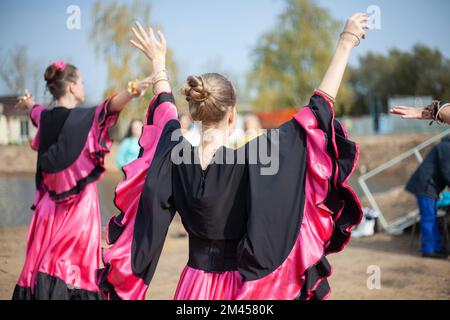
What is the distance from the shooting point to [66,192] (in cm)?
386

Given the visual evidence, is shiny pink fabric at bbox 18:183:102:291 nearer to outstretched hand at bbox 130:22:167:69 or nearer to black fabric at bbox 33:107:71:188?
black fabric at bbox 33:107:71:188

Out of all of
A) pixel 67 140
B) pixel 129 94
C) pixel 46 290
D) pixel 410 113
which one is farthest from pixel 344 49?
pixel 46 290

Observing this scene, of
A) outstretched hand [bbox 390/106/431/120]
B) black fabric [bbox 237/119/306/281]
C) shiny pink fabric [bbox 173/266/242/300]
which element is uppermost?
outstretched hand [bbox 390/106/431/120]

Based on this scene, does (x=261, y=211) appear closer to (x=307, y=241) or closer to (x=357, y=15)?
(x=307, y=241)

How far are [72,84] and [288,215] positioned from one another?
8.14 ft

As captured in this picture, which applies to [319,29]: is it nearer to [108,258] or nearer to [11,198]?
[11,198]

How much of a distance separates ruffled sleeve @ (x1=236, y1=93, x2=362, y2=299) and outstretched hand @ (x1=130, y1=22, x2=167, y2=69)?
0.89 m

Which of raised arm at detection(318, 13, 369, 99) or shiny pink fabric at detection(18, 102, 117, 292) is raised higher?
raised arm at detection(318, 13, 369, 99)

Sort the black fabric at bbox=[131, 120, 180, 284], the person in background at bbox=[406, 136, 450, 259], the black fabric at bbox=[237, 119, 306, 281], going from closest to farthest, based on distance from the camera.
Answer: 1. the black fabric at bbox=[237, 119, 306, 281]
2. the black fabric at bbox=[131, 120, 180, 284]
3. the person in background at bbox=[406, 136, 450, 259]

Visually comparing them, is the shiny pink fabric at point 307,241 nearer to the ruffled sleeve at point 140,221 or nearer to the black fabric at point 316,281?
the black fabric at point 316,281

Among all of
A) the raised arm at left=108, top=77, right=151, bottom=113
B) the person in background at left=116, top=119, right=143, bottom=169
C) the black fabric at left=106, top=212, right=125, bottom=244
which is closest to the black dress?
the black fabric at left=106, top=212, right=125, bottom=244

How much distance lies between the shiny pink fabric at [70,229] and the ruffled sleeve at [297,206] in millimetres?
1874

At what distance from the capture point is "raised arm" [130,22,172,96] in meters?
2.78
